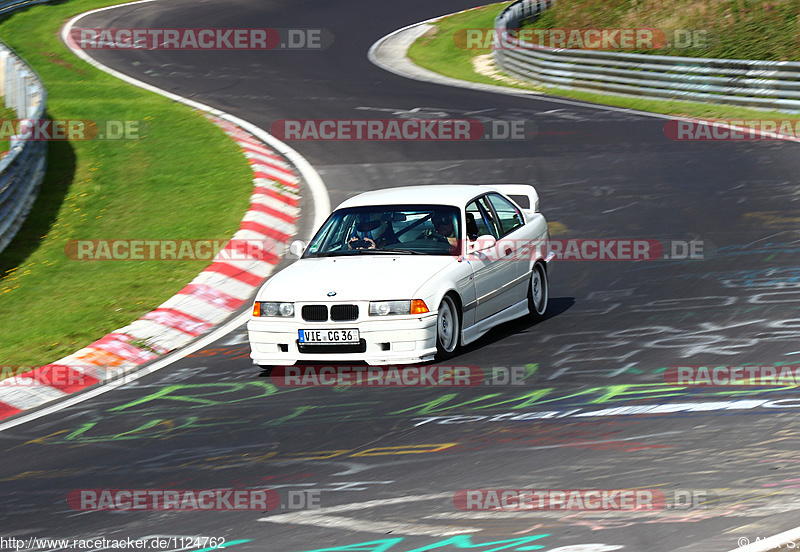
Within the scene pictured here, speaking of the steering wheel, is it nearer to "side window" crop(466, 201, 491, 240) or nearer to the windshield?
the windshield

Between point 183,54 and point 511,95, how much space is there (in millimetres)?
13382

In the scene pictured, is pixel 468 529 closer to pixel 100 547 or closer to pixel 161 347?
pixel 100 547

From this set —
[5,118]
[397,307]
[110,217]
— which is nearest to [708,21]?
[5,118]

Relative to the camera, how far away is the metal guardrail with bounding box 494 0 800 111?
22438 mm

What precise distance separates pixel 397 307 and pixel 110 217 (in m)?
8.12

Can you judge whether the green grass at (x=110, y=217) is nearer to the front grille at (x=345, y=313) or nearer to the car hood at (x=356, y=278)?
the car hood at (x=356, y=278)

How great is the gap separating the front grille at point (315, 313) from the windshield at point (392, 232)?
38.3 inches

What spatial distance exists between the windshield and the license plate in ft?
3.59

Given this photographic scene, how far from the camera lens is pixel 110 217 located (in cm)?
1589

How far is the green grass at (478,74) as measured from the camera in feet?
73.6

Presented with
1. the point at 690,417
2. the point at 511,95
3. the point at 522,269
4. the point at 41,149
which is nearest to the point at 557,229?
the point at 522,269

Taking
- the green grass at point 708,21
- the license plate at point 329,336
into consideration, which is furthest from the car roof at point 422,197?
the green grass at point 708,21

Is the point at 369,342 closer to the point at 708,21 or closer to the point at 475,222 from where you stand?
the point at 475,222

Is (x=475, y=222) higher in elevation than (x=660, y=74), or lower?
lower
